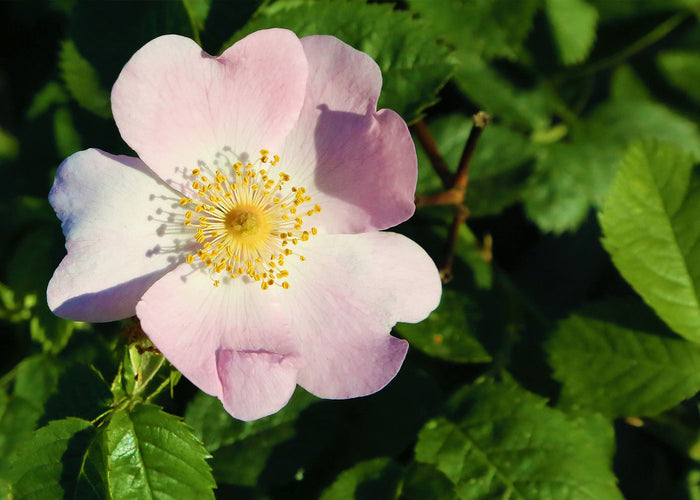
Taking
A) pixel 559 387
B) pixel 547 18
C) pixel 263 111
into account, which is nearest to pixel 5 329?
pixel 263 111

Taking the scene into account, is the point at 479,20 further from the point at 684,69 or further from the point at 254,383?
the point at 254,383

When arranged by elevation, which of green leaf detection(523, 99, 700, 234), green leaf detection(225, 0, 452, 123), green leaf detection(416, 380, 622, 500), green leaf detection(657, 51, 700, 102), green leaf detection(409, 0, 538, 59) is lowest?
green leaf detection(416, 380, 622, 500)

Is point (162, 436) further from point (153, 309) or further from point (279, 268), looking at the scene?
point (279, 268)

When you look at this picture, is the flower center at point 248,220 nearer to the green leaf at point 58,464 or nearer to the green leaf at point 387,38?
the green leaf at point 387,38

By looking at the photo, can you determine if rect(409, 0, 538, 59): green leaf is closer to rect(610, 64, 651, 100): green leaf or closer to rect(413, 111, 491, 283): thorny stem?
rect(413, 111, 491, 283): thorny stem

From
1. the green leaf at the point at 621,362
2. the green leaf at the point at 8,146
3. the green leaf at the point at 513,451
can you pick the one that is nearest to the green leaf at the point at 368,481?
the green leaf at the point at 513,451

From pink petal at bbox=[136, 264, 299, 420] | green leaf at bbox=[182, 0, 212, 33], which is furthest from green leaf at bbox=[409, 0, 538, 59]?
pink petal at bbox=[136, 264, 299, 420]

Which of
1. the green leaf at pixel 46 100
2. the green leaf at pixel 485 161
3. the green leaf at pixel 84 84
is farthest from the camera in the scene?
the green leaf at pixel 46 100
